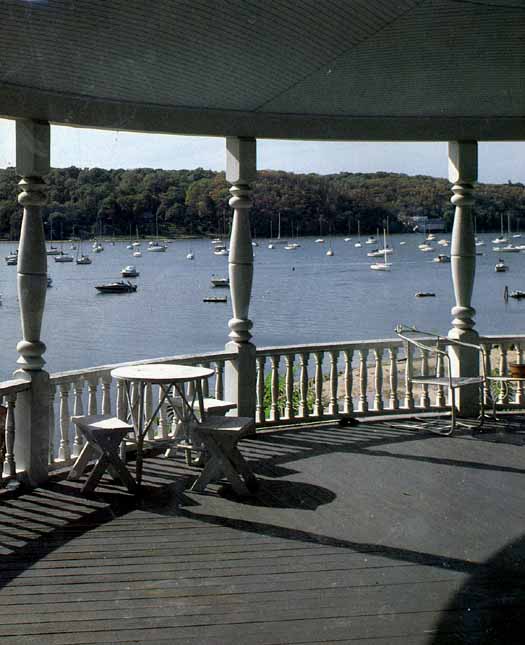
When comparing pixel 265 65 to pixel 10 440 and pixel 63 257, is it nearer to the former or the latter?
pixel 10 440

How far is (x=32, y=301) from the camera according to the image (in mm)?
5750

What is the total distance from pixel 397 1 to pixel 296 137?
306cm

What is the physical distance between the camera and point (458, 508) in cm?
509

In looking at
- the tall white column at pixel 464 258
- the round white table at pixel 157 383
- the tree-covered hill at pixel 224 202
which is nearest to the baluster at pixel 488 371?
the tall white column at pixel 464 258

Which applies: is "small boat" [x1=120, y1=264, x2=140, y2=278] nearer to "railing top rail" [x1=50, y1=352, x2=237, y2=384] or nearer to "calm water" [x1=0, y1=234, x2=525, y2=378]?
"calm water" [x1=0, y1=234, x2=525, y2=378]

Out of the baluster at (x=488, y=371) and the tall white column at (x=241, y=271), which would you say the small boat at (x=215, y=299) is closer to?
the baluster at (x=488, y=371)

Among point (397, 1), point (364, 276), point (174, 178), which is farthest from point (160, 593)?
point (364, 276)

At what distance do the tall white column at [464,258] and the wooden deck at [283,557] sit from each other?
163cm

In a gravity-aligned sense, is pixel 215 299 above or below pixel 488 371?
above

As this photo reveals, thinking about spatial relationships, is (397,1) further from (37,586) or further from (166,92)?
(37,586)

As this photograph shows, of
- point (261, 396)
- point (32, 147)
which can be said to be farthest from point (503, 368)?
point (32, 147)

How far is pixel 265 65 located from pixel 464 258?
3.43 metres

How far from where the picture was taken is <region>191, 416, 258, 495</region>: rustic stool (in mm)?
5320

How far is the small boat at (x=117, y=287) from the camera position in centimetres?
3073
